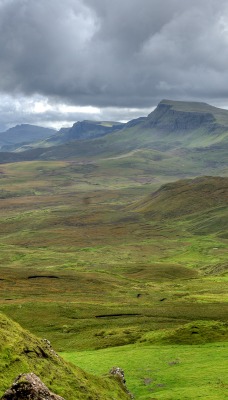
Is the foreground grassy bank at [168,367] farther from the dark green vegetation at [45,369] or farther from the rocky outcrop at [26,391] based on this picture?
the rocky outcrop at [26,391]

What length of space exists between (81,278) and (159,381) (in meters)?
104

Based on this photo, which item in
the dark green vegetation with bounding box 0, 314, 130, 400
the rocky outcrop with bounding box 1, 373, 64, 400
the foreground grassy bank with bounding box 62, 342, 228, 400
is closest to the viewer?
the rocky outcrop with bounding box 1, 373, 64, 400

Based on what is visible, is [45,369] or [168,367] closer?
[45,369]

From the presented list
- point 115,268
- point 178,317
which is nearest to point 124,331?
point 178,317

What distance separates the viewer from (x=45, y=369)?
36.7 metres

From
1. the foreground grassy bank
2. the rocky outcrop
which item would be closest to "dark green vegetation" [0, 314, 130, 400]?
the rocky outcrop

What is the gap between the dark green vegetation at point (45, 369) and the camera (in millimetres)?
34278

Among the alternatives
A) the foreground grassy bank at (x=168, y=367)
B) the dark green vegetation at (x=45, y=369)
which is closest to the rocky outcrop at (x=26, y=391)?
the dark green vegetation at (x=45, y=369)

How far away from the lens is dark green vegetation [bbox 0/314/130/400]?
34.3 m

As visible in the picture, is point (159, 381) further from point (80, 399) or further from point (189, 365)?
point (80, 399)

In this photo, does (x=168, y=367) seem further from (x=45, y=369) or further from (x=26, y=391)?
(x=26, y=391)

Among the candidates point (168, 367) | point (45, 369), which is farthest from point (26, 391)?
point (168, 367)

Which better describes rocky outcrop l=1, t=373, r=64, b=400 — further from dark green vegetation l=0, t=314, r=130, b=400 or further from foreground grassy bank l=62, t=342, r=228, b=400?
foreground grassy bank l=62, t=342, r=228, b=400

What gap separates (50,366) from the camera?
124ft
